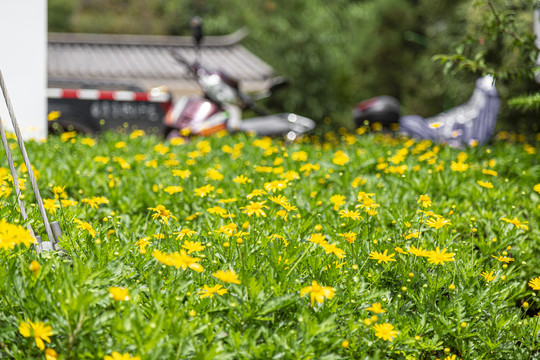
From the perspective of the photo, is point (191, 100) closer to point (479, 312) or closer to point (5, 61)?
point (5, 61)

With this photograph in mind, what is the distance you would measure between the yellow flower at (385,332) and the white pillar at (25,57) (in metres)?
3.58

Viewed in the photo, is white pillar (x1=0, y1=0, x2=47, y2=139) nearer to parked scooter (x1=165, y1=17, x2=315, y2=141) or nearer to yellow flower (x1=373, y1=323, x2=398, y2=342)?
parked scooter (x1=165, y1=17, x2=315, y2=141)

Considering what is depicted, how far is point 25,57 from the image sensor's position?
4.25m

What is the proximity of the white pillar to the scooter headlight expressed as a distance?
235 centimetres

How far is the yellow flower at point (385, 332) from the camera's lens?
3.90 ft

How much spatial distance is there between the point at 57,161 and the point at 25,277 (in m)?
1.94

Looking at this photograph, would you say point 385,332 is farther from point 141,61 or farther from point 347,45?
point 347,45

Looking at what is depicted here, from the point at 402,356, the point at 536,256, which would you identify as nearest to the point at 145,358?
the point at 402,356

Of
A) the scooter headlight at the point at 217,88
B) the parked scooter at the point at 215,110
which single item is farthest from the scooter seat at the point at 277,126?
the scooter headlight at the point at 217,88

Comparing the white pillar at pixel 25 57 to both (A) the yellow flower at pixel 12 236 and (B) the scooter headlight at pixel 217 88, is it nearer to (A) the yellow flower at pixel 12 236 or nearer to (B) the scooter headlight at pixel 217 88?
(B) the scooter headlight at pixel 217 88

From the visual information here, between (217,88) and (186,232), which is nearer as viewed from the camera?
(186,232)

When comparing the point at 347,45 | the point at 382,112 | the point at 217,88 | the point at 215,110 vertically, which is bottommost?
the point at 347,45

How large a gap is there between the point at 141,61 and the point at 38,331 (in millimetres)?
13551

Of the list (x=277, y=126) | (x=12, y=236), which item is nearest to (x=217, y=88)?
(x=277, y=126)
